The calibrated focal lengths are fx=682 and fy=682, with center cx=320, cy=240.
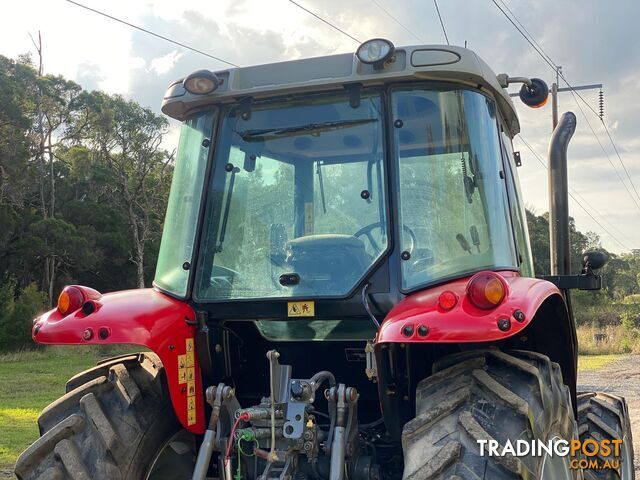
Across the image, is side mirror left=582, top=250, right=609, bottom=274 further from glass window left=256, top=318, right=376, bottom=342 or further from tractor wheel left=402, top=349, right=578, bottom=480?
glass window left=256, top=318, right=376, bottom=342

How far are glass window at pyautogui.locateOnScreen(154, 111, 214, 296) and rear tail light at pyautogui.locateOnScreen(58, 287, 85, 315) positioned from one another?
39cm

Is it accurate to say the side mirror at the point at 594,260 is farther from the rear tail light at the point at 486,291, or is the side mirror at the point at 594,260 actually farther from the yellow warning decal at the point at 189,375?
the yellow warning decal at the point at 189,375

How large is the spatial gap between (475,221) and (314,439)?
1.19 meters

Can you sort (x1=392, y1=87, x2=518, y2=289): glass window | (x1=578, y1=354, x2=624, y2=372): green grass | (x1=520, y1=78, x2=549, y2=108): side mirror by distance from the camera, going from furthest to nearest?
(x1=578, y1=354, x2=624, y2=372): green grass, (x1=520, y1=78, x2=549, y2=108): side mirror, (x1=392, y1=87, x2=518, y2=289): glass window

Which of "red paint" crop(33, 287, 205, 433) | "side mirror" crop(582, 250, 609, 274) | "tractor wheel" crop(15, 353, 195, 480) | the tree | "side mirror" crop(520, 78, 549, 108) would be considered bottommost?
"tractor wheel" crop(15, 353, 195, 480)

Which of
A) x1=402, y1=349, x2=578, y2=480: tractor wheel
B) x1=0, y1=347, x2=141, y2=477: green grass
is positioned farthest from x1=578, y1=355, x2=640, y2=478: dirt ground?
x1=0, y1=347, x2=141, y2=477: green grass

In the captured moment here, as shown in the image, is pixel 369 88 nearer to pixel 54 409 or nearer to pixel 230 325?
pixel 230 325

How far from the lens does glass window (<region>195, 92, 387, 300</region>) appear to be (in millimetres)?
3084

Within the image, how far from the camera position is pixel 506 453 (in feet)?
7.43

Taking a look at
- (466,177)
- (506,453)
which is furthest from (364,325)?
(506,453)

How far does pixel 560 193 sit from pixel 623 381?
12.3 m

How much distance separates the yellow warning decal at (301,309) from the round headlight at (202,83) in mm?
1129

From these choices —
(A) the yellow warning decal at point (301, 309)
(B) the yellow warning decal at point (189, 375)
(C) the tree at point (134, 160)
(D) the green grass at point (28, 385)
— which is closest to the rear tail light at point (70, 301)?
(B) the yellow warning decal at point (189, 375)

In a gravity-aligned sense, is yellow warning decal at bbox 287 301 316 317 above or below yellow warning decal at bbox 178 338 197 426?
above
